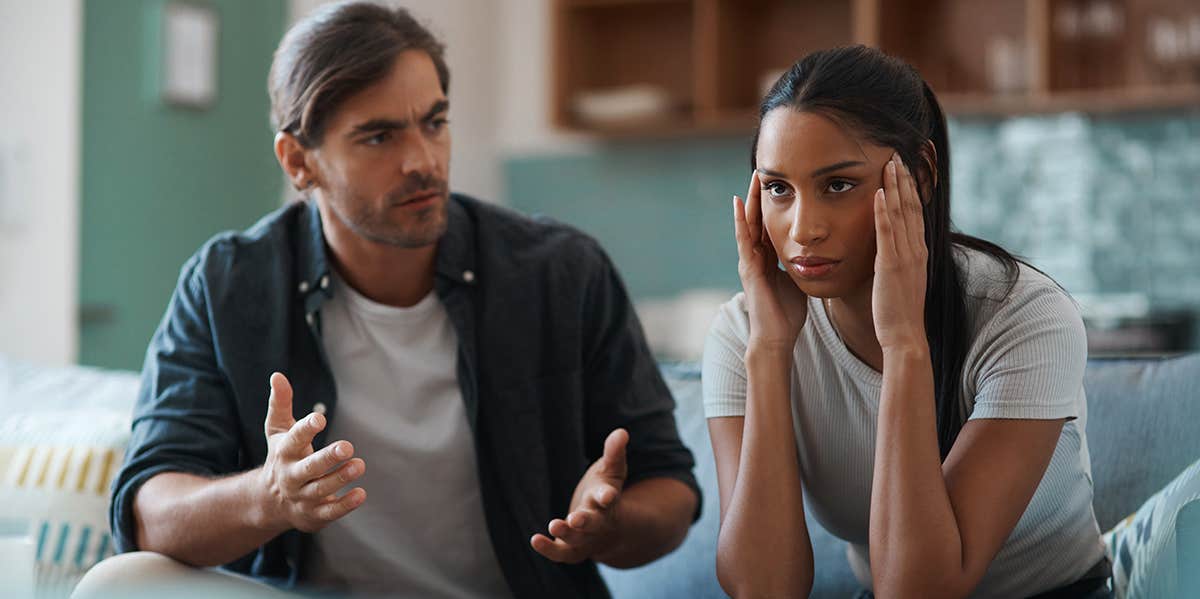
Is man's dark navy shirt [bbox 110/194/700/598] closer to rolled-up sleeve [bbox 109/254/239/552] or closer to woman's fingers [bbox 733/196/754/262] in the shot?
rolled-up sleeve [bbox 109/254/239/552]

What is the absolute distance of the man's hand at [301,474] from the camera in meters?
1.45

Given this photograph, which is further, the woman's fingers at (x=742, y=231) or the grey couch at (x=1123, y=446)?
the grey couch at (x=1123, y=446)

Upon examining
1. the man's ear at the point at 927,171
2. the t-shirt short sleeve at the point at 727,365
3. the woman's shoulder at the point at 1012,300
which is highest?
the man's ear at the point at 927,171

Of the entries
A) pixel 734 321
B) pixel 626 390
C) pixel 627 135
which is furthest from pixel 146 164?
pixel 734 321

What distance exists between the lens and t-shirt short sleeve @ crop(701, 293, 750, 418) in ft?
5.22

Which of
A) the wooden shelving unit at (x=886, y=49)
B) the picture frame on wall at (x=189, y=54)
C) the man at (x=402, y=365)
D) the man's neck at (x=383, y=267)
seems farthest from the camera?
the wooden shelving unit at (x=886, y=49)

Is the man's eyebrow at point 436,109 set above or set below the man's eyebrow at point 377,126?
above

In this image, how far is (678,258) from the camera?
16.3 ft

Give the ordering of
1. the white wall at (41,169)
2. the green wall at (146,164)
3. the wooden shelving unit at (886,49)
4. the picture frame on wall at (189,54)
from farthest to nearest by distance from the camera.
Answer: the wooden shelving unit at (886,49) < the picture frame on wall at (189,54) < the green wall at (146,164) < the white wall at (41,169)

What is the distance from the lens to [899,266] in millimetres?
1398

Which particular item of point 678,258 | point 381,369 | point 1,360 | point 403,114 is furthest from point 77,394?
point 678,258

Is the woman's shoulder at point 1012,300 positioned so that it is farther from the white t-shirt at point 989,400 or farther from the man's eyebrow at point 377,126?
the man's eyebrow at point 377,126

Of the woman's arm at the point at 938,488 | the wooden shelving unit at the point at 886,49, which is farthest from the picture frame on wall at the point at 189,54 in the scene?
the woman's arm at the point at 938,488

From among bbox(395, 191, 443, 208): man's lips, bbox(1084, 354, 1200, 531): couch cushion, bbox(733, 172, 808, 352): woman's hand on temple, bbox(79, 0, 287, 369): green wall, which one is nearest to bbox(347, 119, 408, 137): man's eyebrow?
bbox(395, 191, 443, 208): man's lips
